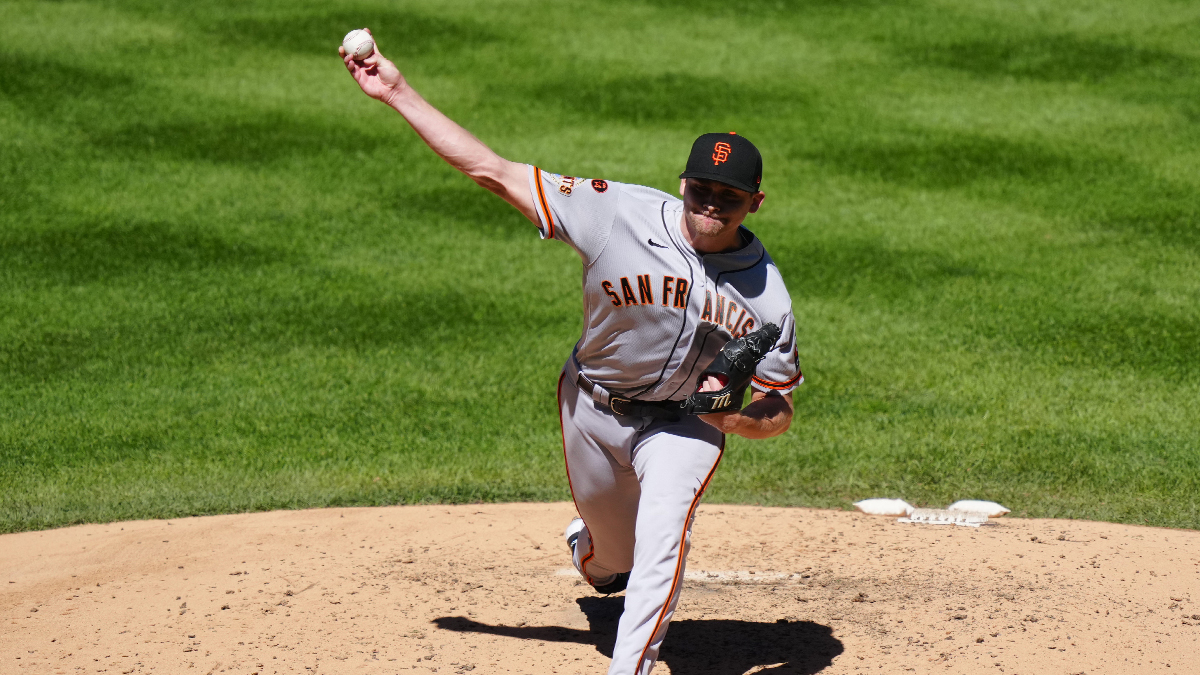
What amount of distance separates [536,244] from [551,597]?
5.52 meters

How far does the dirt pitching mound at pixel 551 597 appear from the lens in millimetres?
4492

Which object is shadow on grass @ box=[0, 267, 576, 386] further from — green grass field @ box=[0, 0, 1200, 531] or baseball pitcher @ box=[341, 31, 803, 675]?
baseball pitcher @ box=[341, 31, 803, 675]

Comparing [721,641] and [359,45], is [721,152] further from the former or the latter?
[721,641]

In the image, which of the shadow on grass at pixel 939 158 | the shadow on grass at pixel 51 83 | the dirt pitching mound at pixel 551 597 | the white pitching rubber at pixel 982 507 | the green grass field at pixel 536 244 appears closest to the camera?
the dirt pitching mound at pixel 551 597

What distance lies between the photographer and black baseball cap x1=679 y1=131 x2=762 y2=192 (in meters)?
4.03

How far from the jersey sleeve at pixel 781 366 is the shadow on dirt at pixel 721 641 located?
1.05 meters

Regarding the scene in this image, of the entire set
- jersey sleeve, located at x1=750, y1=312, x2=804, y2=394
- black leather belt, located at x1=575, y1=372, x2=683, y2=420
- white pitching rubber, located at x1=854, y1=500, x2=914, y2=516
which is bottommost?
white pitching rubber, located at x1=854, y1=500, x2=914, y2=516

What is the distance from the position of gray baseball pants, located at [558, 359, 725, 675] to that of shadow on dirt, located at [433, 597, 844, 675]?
10.6 inches

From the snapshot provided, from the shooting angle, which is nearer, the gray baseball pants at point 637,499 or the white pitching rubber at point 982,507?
the gray baseball pants at point 637,499

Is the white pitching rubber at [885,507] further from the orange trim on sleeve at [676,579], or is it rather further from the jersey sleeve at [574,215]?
the jersey sleeve at [574,215]

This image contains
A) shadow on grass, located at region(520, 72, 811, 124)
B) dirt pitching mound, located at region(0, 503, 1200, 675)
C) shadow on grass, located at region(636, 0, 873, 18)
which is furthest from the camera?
shadow on grass, located at region(636, 0, 873, 18)

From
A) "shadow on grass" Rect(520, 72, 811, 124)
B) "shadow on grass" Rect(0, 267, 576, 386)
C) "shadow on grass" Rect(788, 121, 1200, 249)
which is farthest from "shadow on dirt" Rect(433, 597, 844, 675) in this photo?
"shadow on grass" Rect(520, 72, 811, 124)

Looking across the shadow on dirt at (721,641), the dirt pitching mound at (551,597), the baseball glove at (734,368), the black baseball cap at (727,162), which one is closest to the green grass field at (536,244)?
the dirt pitching mound at (551,597)

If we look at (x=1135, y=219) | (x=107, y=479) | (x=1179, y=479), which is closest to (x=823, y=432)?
(x=1179, y=479)
